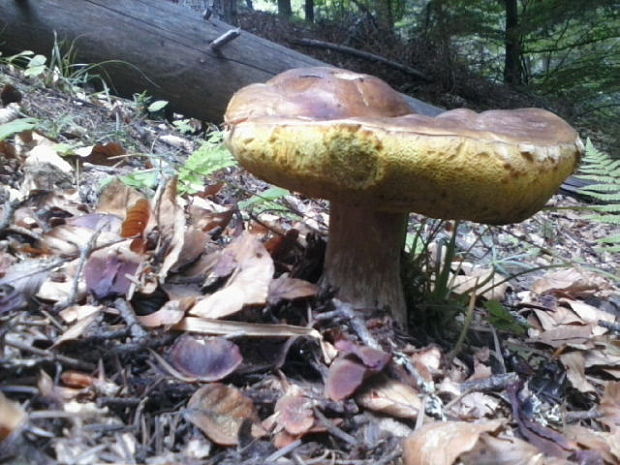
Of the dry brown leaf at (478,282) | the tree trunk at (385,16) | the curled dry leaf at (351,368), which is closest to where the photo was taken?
the curled dry leaf at (351,368)

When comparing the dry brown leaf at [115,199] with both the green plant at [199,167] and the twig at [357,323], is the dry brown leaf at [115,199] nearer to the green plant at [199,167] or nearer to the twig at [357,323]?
the green plant at [199,167]

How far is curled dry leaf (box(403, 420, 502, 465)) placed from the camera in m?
1.04

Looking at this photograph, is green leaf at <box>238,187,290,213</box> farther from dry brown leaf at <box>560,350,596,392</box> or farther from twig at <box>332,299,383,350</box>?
dry brown leaf at <box>560,350,596,392</box>

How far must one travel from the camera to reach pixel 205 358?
1.19 meters

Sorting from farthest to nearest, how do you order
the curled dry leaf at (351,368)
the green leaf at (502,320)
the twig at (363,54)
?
the twig at (363,54) < the green leaf at (502,320) < the curled dry leaf at (351,368)

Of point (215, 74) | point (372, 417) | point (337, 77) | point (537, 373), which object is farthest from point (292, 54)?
point (372, 417)

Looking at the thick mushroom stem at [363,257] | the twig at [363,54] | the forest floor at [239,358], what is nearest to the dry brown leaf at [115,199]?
the forest floor at [239,358]

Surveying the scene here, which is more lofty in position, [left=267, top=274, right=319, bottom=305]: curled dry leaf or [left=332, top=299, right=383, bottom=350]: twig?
[left=267, top=274, right=319, bottom=305]: curled dry leaf

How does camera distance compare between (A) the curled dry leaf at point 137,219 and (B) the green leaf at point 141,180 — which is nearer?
(A) the curled dry leaf at point 137,219

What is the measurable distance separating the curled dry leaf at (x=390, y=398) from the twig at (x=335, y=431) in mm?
109

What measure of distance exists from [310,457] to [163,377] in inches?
13.1

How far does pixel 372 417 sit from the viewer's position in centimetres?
124

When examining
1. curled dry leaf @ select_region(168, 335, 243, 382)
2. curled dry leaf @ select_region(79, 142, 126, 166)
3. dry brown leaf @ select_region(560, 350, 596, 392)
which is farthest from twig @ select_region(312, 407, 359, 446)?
curled dry leaf @ select_region(79, 142, 126, 166)

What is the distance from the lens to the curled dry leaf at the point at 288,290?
1467mm
